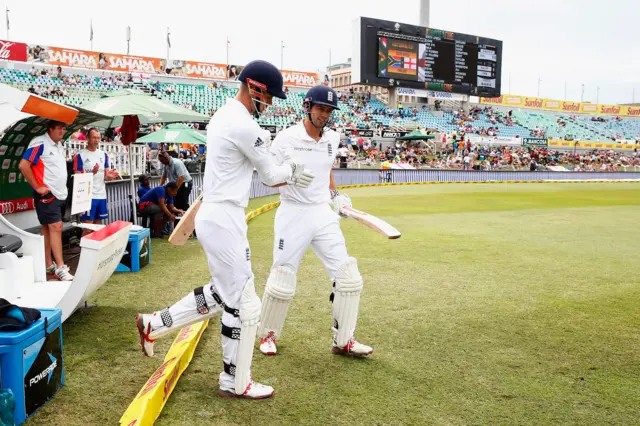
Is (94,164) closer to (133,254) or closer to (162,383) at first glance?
(133,254)

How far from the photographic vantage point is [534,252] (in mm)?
9859

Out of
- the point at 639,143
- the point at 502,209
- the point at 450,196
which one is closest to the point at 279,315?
the point at 502,209

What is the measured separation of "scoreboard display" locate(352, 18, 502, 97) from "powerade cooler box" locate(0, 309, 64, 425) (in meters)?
40.0

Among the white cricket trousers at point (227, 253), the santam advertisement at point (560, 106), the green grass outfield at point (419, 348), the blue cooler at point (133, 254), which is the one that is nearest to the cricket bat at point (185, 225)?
the white cricket trousers at point (227, 253)

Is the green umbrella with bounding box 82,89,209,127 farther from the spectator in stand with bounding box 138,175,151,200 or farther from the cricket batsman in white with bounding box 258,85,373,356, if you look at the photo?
the cricket batsman in white with bounding box 258,85,373,356

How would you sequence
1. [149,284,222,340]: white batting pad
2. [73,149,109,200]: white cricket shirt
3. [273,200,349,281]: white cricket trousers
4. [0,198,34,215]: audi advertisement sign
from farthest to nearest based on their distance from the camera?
[73,149,109,200]: white cricket shirt < [0,198,34,215]: audi advertisement sign < [273,200,349,281]: white cricket trousers < [149,284,222,340]: white batting pad

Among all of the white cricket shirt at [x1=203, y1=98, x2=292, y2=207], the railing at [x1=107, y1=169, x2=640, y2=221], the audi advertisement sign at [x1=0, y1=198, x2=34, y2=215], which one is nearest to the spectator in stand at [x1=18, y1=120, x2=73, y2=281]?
the audi advertisement sign at [x1=0, y1=198, x2=34, y2=215]

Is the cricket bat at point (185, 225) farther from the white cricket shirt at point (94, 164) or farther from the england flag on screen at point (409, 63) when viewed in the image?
the england flag on screen at point (409, 63)

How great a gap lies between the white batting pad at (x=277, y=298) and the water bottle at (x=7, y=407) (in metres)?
2.10

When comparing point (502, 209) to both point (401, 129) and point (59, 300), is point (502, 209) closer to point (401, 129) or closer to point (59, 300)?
point (59, 300)

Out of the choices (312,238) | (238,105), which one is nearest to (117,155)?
(312,238)

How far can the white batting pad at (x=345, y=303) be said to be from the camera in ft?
15.3

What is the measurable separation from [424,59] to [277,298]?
4232 cm

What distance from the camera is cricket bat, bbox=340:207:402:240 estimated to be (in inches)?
186
